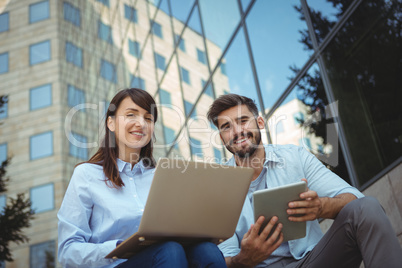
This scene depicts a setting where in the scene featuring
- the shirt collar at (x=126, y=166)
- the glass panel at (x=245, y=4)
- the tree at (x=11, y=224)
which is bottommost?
the tree at (x=11, y=224)

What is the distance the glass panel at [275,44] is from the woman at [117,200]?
3731mm

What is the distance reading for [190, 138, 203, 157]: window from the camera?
8992 millimetres

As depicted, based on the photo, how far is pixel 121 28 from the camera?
14742 mm

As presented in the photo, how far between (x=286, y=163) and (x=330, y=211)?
2.56 ft

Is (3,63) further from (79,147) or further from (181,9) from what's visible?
(181,9)

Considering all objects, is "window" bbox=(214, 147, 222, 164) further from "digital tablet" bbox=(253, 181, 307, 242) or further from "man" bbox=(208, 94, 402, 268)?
"digital tablet" bbox=(253, 181, 307, 242)

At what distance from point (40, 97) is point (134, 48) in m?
13.1

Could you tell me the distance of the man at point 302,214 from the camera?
2.16 metres

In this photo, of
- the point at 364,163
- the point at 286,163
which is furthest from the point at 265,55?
the point at 286,163

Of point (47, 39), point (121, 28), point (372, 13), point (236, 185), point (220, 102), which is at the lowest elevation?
point (236, 185)

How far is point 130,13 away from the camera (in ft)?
45.0

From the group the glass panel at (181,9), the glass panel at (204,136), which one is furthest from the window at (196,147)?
the glass panel at (181,9)

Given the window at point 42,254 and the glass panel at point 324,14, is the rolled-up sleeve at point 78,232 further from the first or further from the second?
the window at point 42,254

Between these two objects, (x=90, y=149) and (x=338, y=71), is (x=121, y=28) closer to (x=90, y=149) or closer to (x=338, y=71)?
(x=90, y=149)
